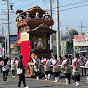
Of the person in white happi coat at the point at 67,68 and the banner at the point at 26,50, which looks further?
the banner at the point at 26,50

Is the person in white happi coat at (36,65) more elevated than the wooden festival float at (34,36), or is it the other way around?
the wooden festival float at (34,36)

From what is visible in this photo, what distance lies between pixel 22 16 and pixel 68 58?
8.32m

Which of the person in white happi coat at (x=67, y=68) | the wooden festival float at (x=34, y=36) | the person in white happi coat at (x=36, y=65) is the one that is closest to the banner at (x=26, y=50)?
the wooden festival float at (x=34, y=36)

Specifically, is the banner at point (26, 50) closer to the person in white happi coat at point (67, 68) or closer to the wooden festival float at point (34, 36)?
the wooden festival float at point (34, 36)

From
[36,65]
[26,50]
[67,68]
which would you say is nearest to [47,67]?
[36,65]

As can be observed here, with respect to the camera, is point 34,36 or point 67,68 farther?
point 34,36

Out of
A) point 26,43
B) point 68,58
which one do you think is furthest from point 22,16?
point 68,58

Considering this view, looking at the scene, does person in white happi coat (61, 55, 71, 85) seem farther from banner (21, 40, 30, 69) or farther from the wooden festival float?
banner (21, 40, 30, 69)

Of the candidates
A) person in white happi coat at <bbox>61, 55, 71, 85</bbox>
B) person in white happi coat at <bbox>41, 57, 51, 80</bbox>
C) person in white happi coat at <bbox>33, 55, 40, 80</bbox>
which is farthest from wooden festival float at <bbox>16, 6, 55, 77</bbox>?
person in white happi coat at <bbox>61, 55, 71, 85</bbox>

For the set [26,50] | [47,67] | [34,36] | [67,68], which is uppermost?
[34,36]

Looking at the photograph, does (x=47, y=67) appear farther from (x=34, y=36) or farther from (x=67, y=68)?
(x=67, y=68)

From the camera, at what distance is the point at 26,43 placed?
22312 millimetres

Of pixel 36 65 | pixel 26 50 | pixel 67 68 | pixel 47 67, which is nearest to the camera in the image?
pixel 67 68

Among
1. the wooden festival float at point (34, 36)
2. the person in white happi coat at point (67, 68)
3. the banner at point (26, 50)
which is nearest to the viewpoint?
the person in white happi coat at point (67, 68)
